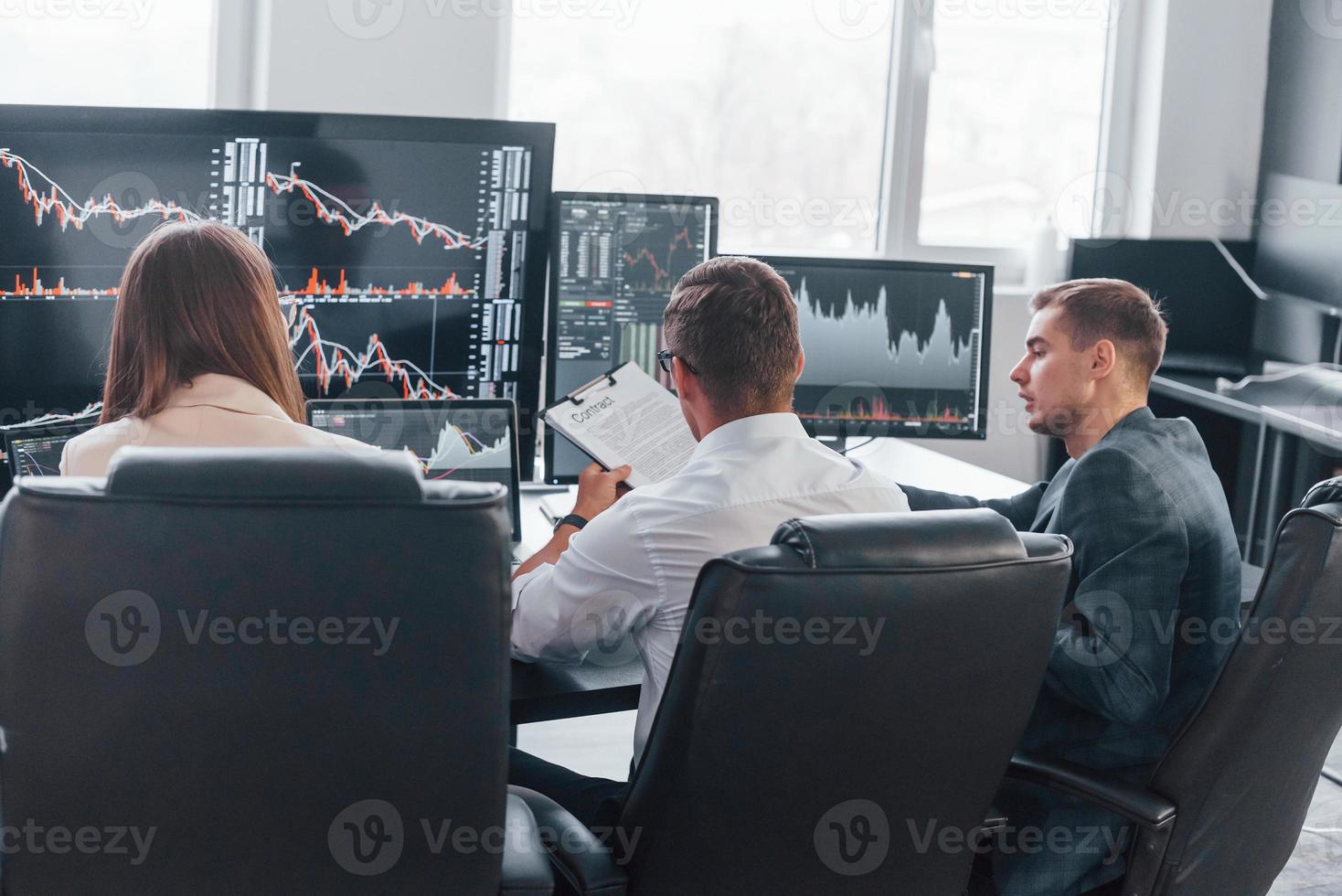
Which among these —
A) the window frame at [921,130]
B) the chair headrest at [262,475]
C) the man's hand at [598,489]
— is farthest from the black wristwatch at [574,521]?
the window frame at [921,130]

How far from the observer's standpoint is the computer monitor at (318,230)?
1.91 metres

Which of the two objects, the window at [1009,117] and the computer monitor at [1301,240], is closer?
the computer monitor at [1301,240]

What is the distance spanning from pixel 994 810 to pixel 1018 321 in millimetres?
2520

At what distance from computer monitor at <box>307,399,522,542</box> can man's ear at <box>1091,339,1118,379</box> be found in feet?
2.82

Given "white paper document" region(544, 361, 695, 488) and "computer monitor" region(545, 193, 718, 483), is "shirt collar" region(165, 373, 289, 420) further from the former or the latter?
"computer monitor" region(545, 193, 718, 483)

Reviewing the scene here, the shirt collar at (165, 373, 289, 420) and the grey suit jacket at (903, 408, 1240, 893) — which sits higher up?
the shirt collar at (165, 373, 289, 420)

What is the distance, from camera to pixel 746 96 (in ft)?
12.6

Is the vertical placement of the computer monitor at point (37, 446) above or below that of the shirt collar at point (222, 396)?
below

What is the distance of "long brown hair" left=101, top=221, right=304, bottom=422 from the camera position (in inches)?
59.7

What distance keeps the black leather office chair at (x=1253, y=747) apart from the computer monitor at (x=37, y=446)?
1.31 meters

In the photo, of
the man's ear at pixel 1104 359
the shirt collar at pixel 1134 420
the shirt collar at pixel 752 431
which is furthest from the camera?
the man's ear at pixel 1104 359

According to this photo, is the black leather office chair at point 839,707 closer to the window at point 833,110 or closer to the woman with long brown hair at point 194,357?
the woman with long brown hair at point 194,357

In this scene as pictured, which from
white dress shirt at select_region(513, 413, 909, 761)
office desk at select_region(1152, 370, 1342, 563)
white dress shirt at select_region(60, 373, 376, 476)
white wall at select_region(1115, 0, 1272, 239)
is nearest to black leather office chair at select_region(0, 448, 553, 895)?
white dress shirt at select_region(513, 413, 909, 761)

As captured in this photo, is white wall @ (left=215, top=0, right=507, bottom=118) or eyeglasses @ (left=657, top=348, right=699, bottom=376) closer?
eyeglasses @ (left=657, top=348, right=699, bottom=376)
